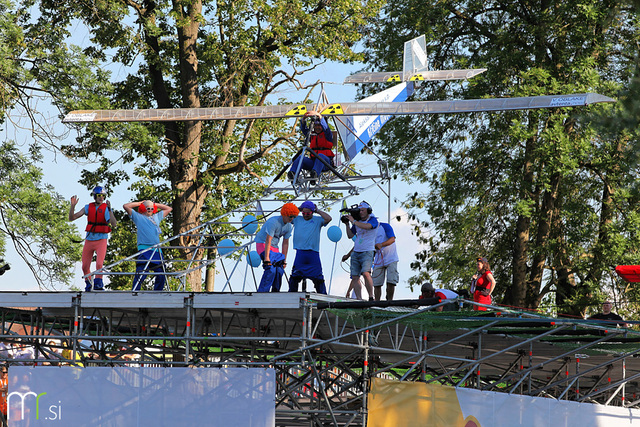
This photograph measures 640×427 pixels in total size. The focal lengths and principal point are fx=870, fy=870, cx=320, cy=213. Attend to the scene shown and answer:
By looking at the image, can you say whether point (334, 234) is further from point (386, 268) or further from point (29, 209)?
point (29, 209)

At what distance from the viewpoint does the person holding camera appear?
13320mm

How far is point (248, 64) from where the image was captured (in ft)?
75.5

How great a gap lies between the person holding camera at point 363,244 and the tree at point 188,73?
8.71 m

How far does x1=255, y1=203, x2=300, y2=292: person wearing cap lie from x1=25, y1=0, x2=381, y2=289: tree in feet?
28.9

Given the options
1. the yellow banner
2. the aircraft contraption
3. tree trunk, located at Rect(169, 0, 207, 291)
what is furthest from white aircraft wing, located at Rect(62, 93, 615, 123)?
tree trunk, located at Rect(169, 0, 207, 291)

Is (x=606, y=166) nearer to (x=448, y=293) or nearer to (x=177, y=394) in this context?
(x=448, y=293)

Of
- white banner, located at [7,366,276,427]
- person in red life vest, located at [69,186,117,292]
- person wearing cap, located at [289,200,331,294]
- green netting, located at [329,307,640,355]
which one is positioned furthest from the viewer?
person in red life vest, located at [69,186,117,292]

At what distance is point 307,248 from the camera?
41.3 feet

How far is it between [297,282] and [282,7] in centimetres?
1184

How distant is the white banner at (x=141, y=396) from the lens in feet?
39.1

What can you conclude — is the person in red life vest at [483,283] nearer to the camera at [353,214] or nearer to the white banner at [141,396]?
the camera at [353,214]

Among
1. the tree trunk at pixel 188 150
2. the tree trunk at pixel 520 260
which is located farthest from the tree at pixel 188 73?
the tree trunk at pixel 520 260

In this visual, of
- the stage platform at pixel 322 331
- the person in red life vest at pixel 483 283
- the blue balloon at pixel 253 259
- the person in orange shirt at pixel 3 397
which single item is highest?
the blue balloon at pixel 253 259

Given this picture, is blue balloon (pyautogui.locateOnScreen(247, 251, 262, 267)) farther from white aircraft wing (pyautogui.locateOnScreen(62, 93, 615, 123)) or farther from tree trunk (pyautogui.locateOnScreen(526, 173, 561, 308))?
tree trunk (pyautogui.locateOnScreen(526, 173, 561, 308))
